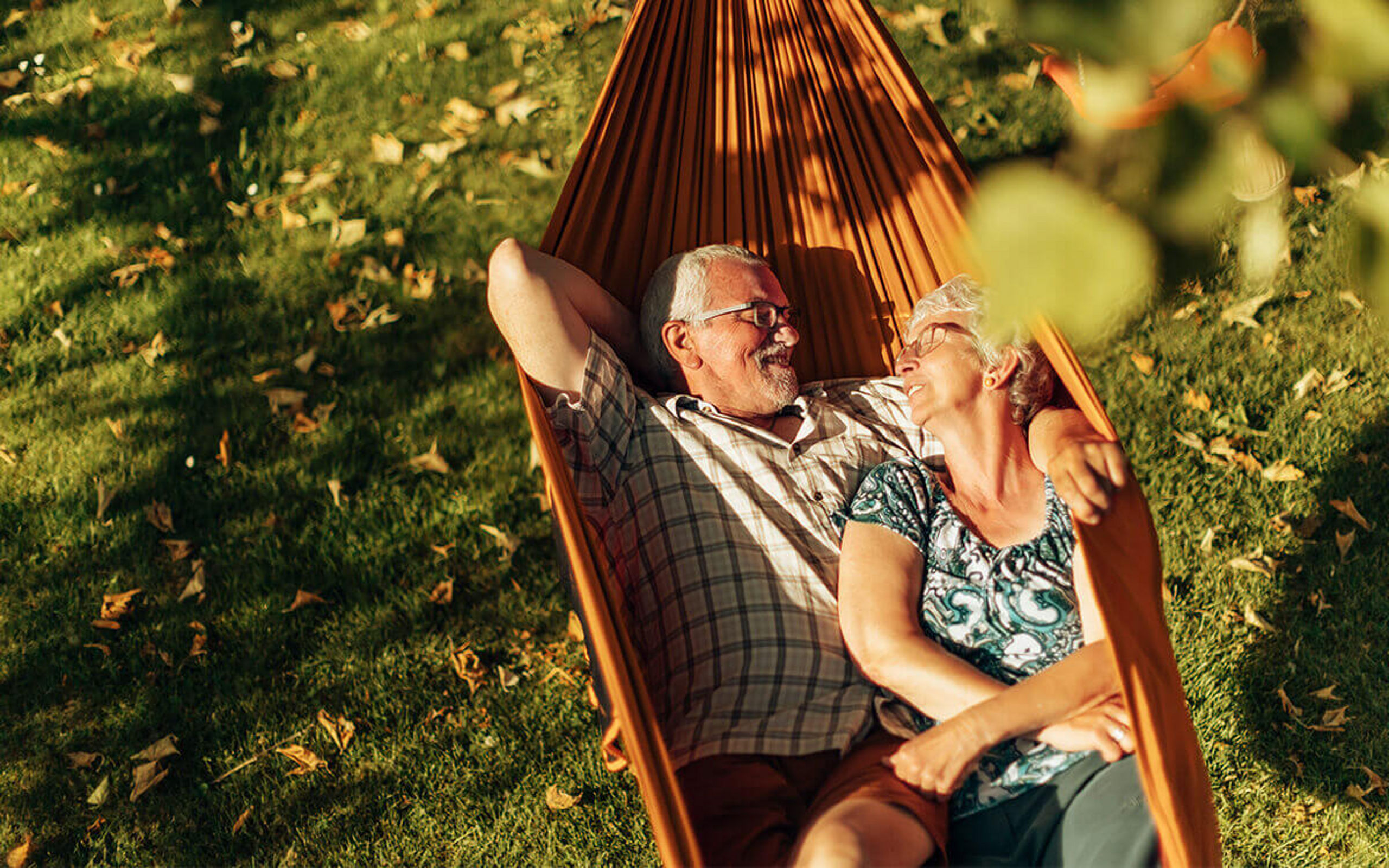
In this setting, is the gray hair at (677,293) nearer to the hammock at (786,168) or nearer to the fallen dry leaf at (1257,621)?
the hammock at (786,168)

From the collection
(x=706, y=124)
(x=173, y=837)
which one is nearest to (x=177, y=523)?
(x=173, y=837)

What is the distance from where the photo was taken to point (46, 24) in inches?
183

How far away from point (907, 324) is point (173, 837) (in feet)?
6.46

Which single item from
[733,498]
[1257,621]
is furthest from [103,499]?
[1257,621]

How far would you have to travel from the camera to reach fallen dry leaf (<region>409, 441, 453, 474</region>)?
309 centimetres

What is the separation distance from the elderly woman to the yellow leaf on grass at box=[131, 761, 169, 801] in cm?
161

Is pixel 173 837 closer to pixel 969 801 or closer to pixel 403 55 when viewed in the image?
pixel 969 801

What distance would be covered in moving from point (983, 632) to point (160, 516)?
223cm

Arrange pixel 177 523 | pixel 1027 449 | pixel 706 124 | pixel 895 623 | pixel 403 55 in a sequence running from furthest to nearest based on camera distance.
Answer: pixel 403 55 → pixel 177 523 → pixel 706 124 → pixel 1027 449 → pixel 895 623

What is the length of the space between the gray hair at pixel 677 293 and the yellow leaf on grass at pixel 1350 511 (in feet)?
5.44

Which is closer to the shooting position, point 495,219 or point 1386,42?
point 1386,42

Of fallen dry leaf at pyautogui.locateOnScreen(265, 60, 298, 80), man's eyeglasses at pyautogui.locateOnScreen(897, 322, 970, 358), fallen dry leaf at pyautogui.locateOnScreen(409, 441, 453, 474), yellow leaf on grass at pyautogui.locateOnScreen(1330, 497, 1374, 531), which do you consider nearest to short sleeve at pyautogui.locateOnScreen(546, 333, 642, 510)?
man's eyeglasses at pyautogui.locateOnScreen(897, 322, 970, 358)

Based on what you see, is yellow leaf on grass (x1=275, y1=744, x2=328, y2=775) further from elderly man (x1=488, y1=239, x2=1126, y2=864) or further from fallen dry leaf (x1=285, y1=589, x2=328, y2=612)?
elderly man (x1=488, y1=239, x2=1126, y2=864)

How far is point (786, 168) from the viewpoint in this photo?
270 centimetres
